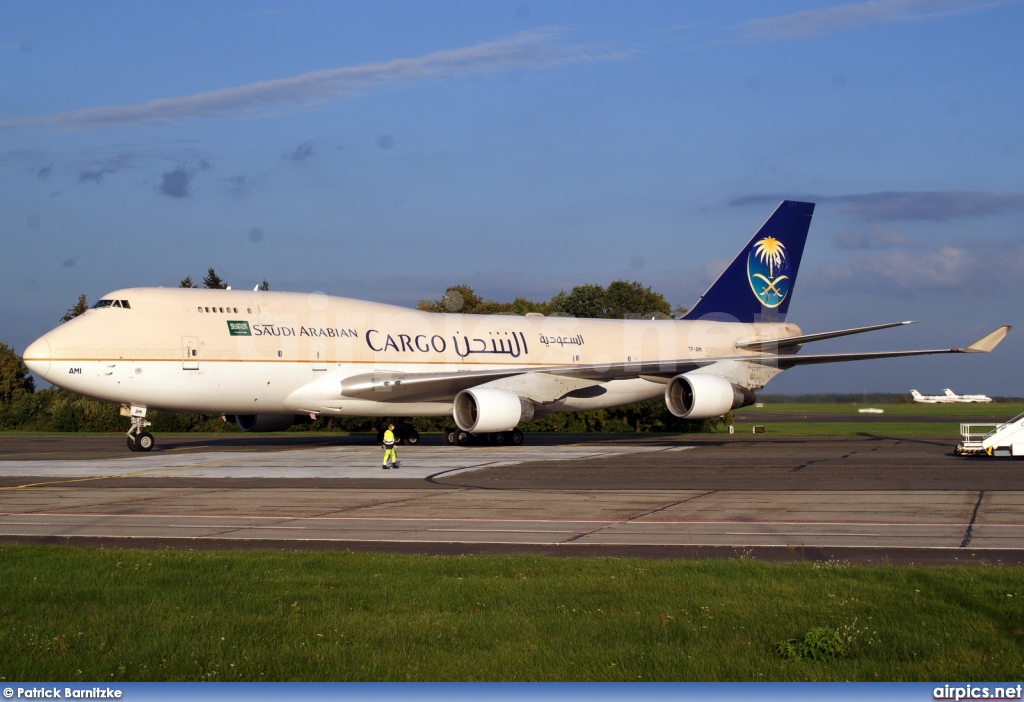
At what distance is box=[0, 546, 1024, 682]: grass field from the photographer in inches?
257

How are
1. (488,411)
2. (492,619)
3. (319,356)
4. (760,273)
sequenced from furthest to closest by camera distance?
(760,273), (319,356), (488,411), (492,619)

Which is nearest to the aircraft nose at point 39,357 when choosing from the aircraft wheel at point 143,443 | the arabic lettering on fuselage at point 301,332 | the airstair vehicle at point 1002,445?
the aircraft wheel at point 143,443

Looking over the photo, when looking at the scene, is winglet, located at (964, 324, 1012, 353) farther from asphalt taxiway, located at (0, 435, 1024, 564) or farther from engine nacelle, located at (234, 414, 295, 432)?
engine nacelle, located at (234, 414, 295, 432)

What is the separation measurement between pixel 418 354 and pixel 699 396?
949cm

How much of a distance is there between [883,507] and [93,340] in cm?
2181

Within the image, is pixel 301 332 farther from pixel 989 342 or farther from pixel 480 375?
pixel 989 342

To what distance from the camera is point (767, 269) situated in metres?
40.2

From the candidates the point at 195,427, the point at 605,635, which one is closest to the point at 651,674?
the point at 605,635

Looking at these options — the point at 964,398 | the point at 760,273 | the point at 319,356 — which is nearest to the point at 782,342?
the point at 760,273

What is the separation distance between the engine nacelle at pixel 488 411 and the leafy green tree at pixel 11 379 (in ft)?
153

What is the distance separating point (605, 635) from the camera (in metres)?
7.36

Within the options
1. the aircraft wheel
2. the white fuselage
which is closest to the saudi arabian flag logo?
the white fuselage

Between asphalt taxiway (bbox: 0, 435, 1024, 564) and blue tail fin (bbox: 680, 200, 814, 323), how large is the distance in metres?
11.7

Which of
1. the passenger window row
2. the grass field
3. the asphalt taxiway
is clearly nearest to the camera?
the grass field
